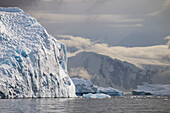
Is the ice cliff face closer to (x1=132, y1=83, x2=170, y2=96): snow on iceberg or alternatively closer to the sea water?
the sea water

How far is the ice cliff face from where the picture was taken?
77.9 m

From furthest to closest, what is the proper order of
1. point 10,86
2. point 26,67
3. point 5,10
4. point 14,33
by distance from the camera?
point 5,10 < point 14,33 < point 26,67 < point 10,86

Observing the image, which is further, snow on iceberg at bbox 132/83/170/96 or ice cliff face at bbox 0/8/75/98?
snow on iceberg at bbox 132/83/170/96

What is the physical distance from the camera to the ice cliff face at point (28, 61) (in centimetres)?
7794

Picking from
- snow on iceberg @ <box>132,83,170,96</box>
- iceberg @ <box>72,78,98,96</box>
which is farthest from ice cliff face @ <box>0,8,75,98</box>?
snow on iceberg @ <box>132,83,170,96</box>

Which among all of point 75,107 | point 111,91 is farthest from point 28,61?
point 111,91

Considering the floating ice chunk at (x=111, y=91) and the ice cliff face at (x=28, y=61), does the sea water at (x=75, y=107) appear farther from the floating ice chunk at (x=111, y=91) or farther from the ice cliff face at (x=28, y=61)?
the floating ice chunk at (x=111, y=91)

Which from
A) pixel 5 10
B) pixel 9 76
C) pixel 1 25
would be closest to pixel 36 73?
pixel 9 76

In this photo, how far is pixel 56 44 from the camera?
9925 centimetres

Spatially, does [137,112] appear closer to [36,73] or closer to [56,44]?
[36,73]

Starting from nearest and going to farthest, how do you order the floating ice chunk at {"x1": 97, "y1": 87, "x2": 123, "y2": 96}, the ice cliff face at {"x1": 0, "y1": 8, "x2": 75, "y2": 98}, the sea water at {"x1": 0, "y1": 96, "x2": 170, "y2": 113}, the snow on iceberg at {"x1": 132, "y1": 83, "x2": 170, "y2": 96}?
the sea water at {"x1": 0, "y1": 96, "x2": 170, "y2": 113}
the ice cliff face at {"x1": 0, "y1": 8, "x2": 75, "y2": 98}
the floating ice chunk at {"x1": 97, "y1": 87, "x2": 123, "y2": 96}
the snow on iceberg at {"x1": 132, "y1": 83, "x2": 170, "y2": 96}

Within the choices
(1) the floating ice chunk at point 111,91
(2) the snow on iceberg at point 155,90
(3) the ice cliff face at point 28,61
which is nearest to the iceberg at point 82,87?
(1) the floating ice chunk at point 111,91

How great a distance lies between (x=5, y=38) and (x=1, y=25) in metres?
5.19

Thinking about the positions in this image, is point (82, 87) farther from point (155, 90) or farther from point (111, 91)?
point (155, 90)
